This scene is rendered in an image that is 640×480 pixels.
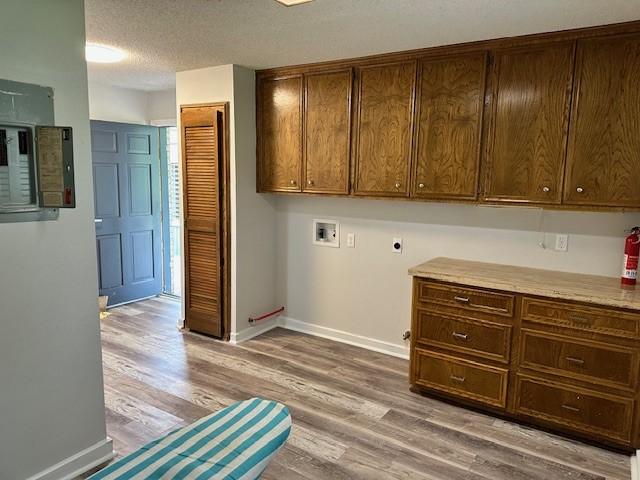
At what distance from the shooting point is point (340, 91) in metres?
3.64

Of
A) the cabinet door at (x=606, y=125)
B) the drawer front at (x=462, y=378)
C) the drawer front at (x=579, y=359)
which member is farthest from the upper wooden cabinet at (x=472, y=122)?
the drawer front at (x=462, y=378)

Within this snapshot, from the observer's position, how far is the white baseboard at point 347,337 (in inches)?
155

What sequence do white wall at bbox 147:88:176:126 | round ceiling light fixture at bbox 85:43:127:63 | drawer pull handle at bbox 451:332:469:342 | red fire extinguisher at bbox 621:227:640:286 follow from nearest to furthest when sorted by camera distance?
red fire extinguisher at bbox 621:227:640:286 → drawer pull handle at bbox 451:332:469:342 → round ceiling light fixture at bbox 85:43:127:63 → white wall at bbox 147:88:176:126

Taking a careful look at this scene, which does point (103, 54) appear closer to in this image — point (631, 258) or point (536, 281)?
point (536, 281)

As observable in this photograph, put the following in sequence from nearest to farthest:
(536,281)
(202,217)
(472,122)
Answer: (536,281) → (472,122) → (202,217)

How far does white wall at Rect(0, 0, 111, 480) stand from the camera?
79.2 inches

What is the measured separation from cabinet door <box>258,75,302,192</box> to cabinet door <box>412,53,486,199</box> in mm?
1105

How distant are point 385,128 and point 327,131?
0.53 metres

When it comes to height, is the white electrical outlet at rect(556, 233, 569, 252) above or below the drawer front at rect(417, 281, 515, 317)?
above

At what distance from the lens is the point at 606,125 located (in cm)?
268

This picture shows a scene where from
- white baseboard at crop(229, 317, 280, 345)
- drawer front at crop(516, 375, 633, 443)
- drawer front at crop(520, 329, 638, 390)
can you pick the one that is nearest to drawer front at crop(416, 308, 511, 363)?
drawer front at crop(520, 329, 638, 390)

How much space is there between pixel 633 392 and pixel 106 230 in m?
4.93

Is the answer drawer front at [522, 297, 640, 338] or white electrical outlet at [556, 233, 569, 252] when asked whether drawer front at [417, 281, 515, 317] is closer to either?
drawer front at [522, 297, 640, 338]

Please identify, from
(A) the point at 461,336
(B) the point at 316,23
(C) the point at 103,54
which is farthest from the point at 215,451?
(C) the point at 103,54
